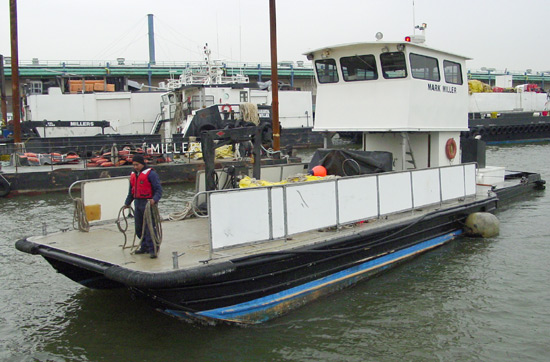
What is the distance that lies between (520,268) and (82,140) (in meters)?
21.4

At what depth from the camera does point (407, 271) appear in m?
8.92

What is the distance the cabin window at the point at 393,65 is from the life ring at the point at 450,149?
7.64ft

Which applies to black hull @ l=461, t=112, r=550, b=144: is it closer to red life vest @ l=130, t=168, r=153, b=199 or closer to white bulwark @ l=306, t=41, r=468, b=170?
white bulwark @ l=306, t=41, r=468, b=170

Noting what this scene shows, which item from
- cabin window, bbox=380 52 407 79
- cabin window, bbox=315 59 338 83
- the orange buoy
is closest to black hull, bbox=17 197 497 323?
the orange buoy

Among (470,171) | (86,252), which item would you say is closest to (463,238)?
(470,171)

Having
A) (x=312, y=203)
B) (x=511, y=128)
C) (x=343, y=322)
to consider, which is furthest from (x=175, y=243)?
(x=511, y=128)

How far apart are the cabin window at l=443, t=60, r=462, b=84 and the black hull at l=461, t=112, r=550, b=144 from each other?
90.5 ft

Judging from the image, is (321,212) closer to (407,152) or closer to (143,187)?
(143,187)

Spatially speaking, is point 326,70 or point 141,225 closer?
point 141,225

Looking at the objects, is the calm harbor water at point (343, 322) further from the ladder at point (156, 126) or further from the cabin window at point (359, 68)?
the ladder at point (156, 126)

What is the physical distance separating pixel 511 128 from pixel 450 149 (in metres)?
31.6

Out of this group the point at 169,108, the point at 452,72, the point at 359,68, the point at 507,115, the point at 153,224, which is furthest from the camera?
the point at 507,115

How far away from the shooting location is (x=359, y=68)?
10.7 metres

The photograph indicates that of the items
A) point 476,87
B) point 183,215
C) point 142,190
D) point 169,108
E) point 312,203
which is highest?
point 476,87
